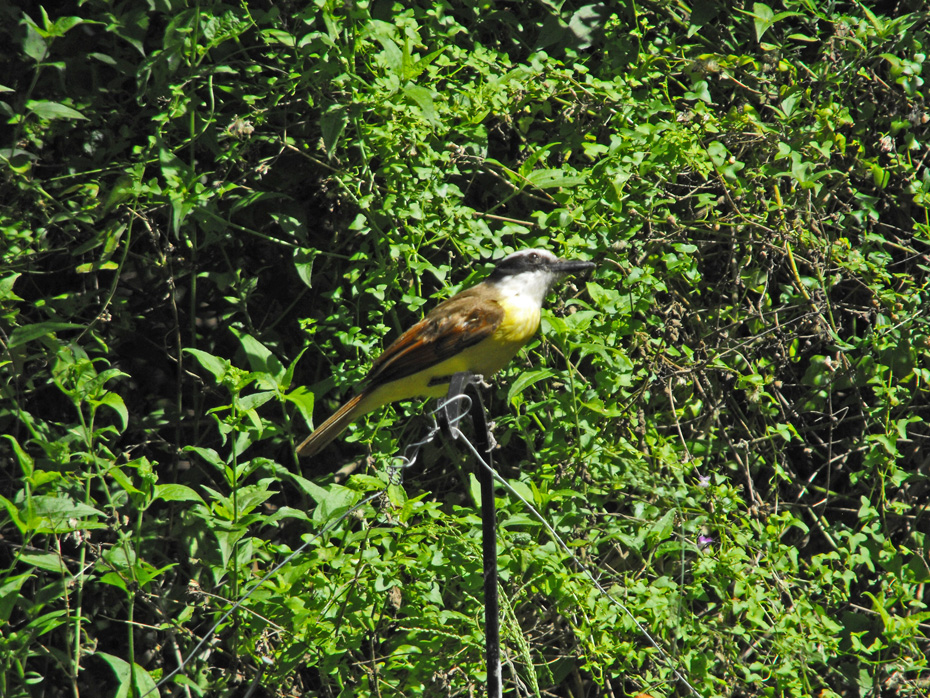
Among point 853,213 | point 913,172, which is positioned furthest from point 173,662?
point 913,172

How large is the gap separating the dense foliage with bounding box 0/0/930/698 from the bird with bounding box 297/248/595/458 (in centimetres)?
11

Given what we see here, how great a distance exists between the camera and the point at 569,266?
3.03m

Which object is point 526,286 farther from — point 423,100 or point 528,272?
point 423,100

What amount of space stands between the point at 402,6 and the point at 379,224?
86 centimetres

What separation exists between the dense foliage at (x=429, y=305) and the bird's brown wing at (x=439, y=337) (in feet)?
0.44

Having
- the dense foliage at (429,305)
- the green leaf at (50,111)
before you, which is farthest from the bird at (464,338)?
the green leaf at (50,111)

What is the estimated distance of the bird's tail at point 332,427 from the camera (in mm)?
3209

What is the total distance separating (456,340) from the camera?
124 inches

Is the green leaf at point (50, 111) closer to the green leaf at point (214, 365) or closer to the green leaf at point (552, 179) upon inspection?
the green leaf at point (214, 365)

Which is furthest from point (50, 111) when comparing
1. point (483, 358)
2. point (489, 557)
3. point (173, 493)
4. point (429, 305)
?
point (489, 557)

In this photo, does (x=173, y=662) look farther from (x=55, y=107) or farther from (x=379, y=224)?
(x=55, y=107)

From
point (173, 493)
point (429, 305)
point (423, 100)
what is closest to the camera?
point (173, 493)

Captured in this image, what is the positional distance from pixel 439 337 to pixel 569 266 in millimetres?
536

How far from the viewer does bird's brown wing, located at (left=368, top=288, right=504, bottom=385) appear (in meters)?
3.11
